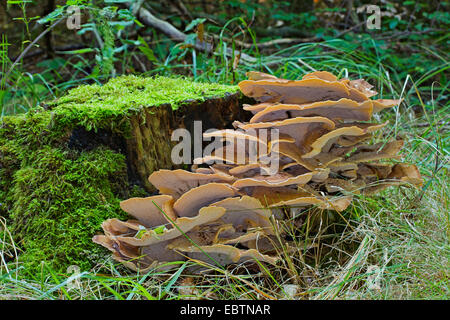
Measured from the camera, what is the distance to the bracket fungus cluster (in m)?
2.20

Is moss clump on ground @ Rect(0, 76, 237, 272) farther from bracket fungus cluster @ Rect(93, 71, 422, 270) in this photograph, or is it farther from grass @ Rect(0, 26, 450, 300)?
bracket fungus cluster @ Rect(93, 71, 422, 270)

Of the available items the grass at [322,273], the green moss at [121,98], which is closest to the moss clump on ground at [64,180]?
the green moss at [121,98]

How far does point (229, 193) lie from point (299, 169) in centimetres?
51

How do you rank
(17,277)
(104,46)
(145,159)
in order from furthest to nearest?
1. (104,46)
2. (145,159)
3. (17,277)

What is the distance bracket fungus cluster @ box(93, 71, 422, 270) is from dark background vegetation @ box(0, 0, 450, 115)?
1.62 m

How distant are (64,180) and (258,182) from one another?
118cm

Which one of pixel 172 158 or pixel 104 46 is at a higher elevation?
pixel 104 46

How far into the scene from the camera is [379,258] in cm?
248

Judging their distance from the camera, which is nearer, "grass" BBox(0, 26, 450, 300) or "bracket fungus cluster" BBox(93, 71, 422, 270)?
"grass" BBox(0, 26, 450, 300)

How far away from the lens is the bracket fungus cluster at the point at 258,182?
2199 mm

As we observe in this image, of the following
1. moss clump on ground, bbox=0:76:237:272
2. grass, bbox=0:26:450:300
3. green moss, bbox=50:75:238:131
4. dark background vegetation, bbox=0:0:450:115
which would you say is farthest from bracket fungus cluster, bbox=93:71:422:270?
dark background vegetation, bbox=0:0:450:115
